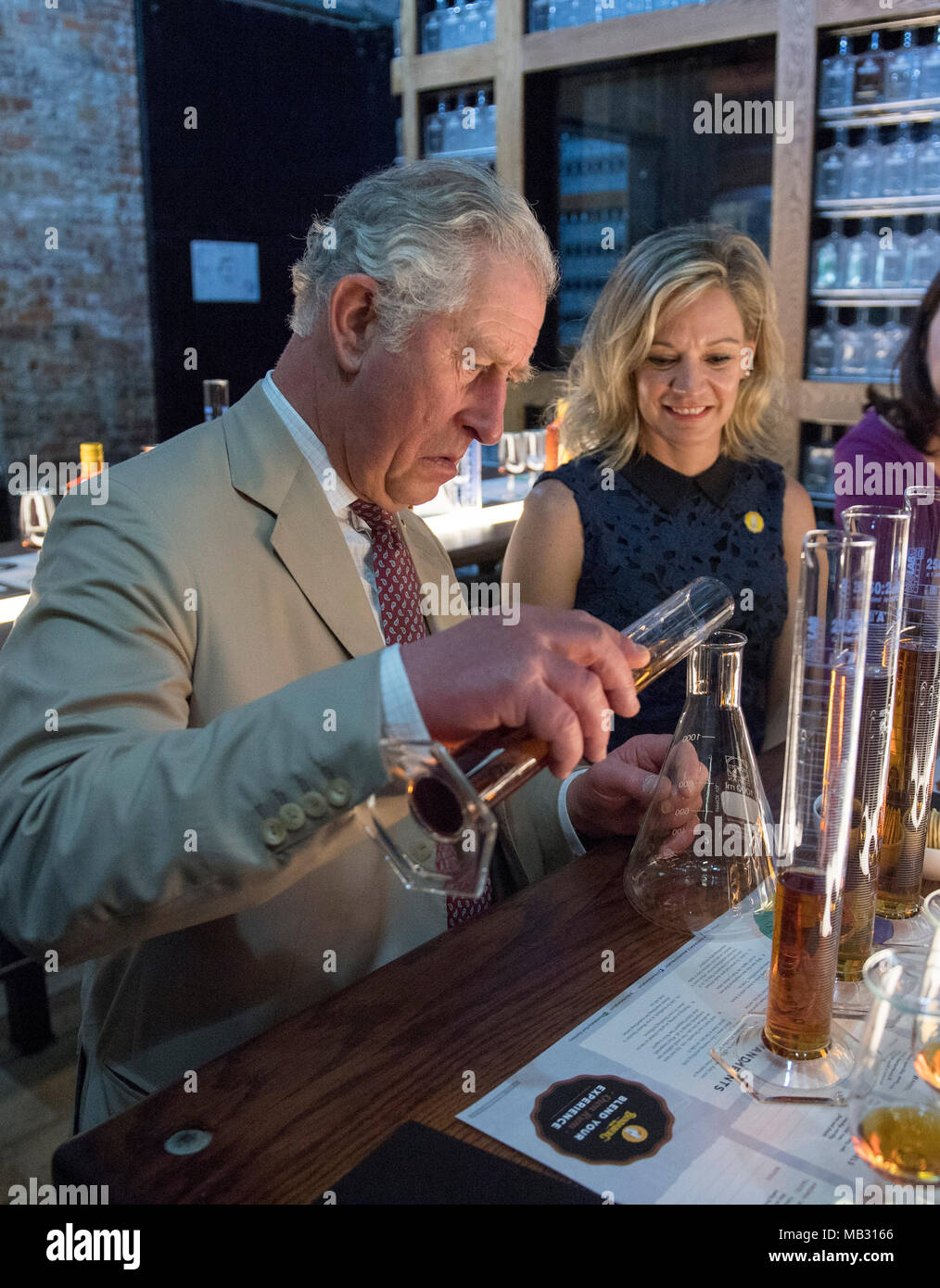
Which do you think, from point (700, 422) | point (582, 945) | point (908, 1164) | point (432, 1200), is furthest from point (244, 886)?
point (700, 422)

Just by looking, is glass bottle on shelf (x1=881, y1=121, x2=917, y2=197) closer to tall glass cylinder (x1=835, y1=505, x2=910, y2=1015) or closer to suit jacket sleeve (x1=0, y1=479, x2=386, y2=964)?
tall glass cylinder (x1=835, y1=505, x2=910, y2=1015)

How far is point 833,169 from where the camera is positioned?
427 cm

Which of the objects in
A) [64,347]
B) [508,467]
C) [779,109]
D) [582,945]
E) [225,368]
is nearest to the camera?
[582,945]

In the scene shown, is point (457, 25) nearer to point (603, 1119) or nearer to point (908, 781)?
point (908, 781)

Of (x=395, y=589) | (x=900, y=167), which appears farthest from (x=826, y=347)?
(x=395, y=589)

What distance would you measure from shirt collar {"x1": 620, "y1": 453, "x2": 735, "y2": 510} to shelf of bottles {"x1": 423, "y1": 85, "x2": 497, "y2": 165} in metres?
3.54

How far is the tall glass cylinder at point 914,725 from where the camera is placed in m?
1.07

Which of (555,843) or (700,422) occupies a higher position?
(700,422)

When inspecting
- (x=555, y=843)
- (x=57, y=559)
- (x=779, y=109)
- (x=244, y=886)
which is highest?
(x=779, y=109)

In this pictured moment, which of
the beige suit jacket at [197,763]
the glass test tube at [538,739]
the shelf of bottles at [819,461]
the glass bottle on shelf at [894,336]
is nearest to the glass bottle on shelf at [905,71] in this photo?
the glass bottle on shelf at [894,336]

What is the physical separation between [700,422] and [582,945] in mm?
1446

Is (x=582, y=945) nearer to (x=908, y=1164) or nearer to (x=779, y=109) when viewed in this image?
(x=908, y=1164)

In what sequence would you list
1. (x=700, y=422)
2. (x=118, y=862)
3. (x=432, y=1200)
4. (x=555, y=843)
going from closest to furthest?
(x=432, y=1200)
(x=118, y=862)
(x=555, y=843)
(x=700, y=422)

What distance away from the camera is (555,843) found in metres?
1.48
